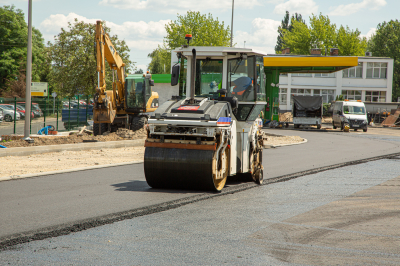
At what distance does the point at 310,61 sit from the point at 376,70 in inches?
1149

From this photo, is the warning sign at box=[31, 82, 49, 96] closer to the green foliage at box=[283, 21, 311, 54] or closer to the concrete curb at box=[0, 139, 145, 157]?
the concrete curb at box=[0, 139, 145, 157]

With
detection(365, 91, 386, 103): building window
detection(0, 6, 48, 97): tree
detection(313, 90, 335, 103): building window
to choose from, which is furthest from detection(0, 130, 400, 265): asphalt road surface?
detection(365, 91, 386, 103): building window

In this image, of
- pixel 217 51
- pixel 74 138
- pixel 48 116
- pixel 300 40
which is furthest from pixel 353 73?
pixel 217 51

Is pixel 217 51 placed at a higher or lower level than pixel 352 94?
lower

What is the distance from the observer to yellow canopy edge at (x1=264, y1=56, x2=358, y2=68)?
34969 millimetres

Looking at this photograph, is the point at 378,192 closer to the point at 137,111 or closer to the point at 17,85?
the point at 137,111

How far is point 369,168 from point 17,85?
153 ft

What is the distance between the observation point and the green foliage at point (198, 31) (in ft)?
179

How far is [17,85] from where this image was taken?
51.7 m

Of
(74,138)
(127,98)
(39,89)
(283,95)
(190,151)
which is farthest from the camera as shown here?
(283,95)

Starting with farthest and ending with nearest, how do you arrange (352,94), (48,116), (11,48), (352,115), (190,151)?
(352,94) → (11,48) → (352,115) → (48,116) → (190,151)

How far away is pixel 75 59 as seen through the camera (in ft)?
129

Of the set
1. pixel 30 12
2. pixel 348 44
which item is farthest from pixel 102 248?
pixel 348 44

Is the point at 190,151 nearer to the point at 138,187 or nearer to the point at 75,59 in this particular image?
the point at 138,187
